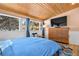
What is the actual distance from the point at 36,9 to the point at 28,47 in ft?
1.37

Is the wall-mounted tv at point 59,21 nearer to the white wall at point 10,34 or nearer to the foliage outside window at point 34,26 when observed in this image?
the foliage outside window at point 34,26

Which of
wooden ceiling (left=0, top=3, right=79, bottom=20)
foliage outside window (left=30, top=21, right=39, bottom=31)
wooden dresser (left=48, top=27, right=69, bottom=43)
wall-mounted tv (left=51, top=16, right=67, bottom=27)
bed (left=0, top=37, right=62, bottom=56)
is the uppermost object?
wooden ceiling (left=0, top=3, right=79, bottom=20)

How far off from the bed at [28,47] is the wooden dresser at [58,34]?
12 cm

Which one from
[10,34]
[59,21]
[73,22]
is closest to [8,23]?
[10,34]

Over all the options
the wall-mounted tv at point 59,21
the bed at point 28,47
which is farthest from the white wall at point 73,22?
the bed at point 28,47

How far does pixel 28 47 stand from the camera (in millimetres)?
997

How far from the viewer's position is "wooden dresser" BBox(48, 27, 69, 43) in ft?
3.89

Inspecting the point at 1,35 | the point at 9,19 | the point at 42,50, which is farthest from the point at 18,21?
the point at 42,50

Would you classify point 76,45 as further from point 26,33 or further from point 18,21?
point 18,21

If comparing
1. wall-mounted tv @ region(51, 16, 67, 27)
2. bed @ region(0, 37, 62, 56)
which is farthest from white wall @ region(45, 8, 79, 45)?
bed @ region(0, 37, 62, 56)

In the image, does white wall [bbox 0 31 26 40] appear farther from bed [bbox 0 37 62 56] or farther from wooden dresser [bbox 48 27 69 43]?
wooden dresser [bbox 48 27 69 43]

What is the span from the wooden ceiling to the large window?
6cm

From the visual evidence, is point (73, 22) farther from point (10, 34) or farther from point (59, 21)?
point (10, 34)

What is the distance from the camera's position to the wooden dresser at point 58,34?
46.7 inches
